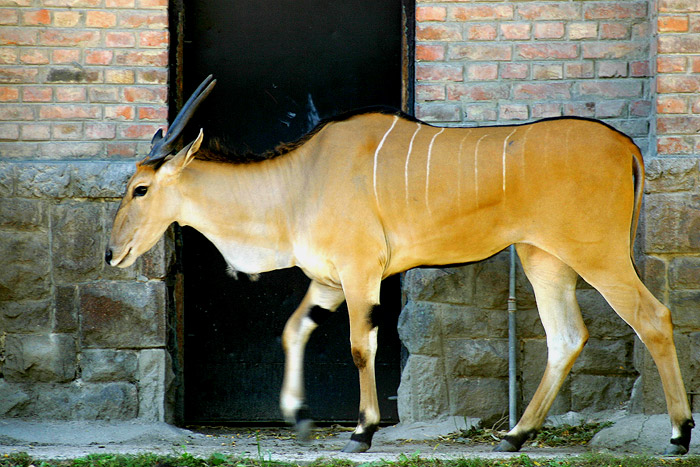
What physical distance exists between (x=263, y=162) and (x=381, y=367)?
1.64 metres

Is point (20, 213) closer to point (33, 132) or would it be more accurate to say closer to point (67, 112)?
point (33, 132)

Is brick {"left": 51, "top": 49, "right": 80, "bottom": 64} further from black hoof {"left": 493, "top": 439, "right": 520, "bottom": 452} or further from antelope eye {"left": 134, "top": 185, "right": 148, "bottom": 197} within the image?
black hoof {"left": 493, "top": 439, "right": 520, "bottom": 452}

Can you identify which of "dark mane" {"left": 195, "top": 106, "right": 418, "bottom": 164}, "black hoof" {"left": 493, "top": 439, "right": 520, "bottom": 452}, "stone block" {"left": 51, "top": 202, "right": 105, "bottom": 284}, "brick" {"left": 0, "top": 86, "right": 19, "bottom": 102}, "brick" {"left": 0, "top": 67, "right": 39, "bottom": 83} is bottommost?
"black hoof" {"left": 493, "top": 439, "right": 520, "bottom": 452}

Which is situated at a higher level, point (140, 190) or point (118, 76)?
point (118, 76)

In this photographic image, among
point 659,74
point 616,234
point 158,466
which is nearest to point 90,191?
point 158,466

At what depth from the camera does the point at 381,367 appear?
5660 mm

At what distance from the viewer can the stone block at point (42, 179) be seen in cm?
509

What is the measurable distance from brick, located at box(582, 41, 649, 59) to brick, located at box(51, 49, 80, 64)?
9.89 ft

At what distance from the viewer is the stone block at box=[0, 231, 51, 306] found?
16.8ft

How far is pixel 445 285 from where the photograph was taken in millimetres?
5207

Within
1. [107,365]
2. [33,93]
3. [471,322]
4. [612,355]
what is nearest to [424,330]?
[471,322]

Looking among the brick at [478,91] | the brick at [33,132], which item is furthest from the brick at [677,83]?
the brick at [33,132]

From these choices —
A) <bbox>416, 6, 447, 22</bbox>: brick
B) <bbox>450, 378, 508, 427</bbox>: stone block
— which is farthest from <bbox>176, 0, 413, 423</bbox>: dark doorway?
<bbox>450, 378, 508, 427</bbox>: stone block

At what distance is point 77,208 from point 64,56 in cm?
91
